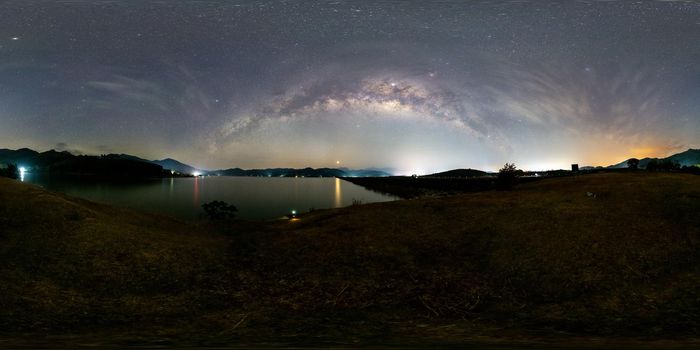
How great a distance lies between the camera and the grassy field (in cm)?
818

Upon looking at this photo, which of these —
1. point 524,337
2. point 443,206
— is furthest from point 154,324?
point 443,206

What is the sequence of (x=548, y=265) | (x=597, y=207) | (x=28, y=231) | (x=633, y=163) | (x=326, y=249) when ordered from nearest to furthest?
(x=548, y=265), (x=28, y=231), (x=326, y=249), (x=597, y=207), (x=633, y=163)

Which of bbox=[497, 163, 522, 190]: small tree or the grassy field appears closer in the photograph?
the grassy field

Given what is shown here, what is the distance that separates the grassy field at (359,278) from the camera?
26.8 ft

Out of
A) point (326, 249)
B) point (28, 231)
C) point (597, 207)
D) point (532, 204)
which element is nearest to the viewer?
point (28, 231)

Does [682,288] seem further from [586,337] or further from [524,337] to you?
[524,337]

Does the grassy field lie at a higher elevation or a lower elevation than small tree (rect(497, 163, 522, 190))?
lower

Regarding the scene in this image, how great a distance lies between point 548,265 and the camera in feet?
41.5

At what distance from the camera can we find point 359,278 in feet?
40.0

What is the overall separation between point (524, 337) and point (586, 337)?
1.27 m

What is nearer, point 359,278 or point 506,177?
point 359,278

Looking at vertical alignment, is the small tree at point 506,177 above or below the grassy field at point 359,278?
→ above

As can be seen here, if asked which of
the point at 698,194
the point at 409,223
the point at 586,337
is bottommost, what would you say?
the point at 586,337

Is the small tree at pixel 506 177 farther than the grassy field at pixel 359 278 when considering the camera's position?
Yes
